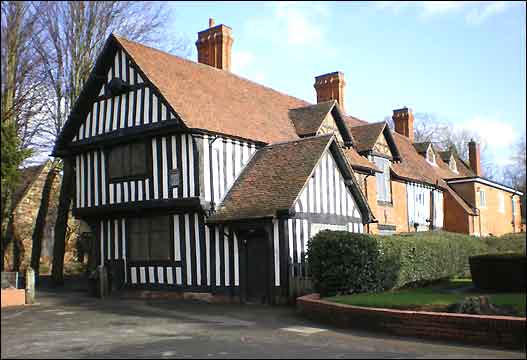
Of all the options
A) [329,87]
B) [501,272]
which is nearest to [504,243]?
[501,272]

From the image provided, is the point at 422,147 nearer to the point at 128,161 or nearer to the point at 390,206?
the point at 390,206

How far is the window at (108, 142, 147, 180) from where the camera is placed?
20.4m

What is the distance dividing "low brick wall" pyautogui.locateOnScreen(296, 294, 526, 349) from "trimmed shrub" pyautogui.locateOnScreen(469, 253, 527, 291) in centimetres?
426

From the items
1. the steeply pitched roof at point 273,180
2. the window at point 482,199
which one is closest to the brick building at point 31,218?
the steeply pitched roof at point 273,180

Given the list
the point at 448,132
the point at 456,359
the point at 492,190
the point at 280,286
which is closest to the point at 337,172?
the point at 280,286

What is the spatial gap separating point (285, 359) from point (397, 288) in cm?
820

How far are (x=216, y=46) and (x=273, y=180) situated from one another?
986 cm

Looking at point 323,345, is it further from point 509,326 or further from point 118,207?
point 118,207

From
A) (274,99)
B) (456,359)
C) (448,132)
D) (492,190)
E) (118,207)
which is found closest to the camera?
(456,359)

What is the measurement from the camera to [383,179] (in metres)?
27.6

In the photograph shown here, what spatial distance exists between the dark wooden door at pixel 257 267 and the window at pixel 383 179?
9980mm

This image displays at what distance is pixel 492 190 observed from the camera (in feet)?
127

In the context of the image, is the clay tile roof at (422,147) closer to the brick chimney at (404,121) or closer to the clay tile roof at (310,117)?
the brick chimney at (404,121)

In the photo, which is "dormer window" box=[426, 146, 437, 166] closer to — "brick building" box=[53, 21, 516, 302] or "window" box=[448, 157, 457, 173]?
"window" box=[448, 157, 457, 173]
